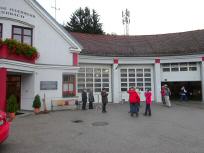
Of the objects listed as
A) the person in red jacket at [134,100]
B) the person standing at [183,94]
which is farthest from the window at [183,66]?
the person in red jacket at [134,100]

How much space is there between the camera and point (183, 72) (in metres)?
19.4

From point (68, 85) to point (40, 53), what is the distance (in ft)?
10.6

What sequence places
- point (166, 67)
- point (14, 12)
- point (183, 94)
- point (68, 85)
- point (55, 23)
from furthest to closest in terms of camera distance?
point (183, 94)
point (166, 67)
point (68, 85)
point (55, 23)
point (14, 12)

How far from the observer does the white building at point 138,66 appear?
61.5 feet

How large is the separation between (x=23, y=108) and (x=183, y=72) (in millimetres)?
14656

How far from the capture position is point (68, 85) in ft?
51.9

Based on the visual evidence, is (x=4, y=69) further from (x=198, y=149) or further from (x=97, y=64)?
(x=198, y=149)

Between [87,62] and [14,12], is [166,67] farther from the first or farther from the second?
[14,12]

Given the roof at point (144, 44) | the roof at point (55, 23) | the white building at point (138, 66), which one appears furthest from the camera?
the roof at point (144, 44)

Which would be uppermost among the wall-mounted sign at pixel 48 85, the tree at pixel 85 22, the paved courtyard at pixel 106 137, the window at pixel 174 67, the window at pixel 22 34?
the tree at pixel 85 22

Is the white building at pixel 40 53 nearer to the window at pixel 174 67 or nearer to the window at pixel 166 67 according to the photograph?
the window at pixel 166 67

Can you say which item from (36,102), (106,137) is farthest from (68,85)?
(106,137)

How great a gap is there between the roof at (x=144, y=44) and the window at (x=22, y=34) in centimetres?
484

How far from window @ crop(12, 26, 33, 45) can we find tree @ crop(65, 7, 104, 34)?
26149 mm
